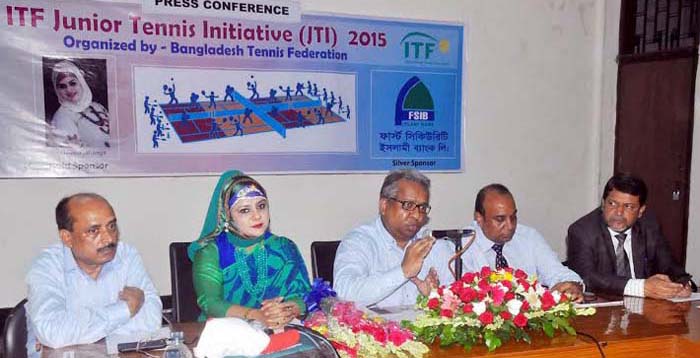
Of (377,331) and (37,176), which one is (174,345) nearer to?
(377,331)

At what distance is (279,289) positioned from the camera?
278 centimetres

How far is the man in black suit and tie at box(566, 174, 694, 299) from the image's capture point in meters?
3.29

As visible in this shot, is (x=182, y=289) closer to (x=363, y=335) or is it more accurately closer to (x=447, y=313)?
(x=363, y=335)

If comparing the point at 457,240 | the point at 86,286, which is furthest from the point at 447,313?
the point at 86,286

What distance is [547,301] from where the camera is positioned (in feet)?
7.10

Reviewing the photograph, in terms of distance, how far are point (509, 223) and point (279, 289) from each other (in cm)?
123

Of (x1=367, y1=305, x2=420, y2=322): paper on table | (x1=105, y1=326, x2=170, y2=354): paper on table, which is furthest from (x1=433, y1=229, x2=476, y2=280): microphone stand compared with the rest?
(x1=105, y1=326, x2=170, y2=354): paper on table

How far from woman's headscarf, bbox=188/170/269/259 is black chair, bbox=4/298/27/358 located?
2.52ft

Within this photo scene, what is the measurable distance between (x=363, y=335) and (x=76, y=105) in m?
2.92

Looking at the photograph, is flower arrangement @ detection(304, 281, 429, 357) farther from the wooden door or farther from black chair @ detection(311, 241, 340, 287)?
the wooden door

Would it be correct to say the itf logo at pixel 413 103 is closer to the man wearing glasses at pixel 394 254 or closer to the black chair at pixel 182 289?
the man wearing glasses at pixel 394 254

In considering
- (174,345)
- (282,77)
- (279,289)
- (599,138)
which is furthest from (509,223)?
(599,138)

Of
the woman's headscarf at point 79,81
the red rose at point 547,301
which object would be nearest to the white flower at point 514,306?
the red rose at point 547,301

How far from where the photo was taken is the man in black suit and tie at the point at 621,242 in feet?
10.8
